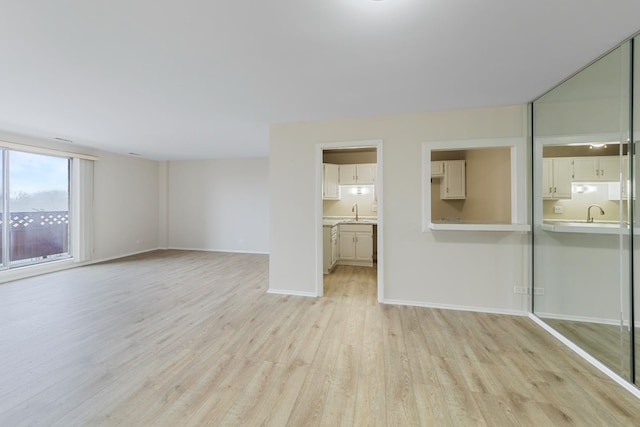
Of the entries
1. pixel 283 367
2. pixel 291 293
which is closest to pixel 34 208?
pixel 291 293

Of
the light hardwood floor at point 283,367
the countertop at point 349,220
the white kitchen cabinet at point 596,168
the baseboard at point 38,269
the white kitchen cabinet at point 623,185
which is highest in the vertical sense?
the white kitchen cabinet at point 596,168

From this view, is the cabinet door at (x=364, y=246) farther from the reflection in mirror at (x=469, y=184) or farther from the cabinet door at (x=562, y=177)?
the cabinet door at (x=562, y=177)

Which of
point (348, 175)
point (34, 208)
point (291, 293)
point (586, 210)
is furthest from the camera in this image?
point (348, 175)

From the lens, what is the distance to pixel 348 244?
555 cm

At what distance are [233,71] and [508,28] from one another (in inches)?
83.3

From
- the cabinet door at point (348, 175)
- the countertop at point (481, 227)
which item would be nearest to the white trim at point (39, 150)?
the cabinet door at point (348, 175)

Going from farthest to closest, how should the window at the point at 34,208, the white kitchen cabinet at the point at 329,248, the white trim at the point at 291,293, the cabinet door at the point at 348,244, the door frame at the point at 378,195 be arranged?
the cabinet door at the point at 348,244 → the white kitchen cabinet at the point at 329,248 → the window at the point at 34,208 → the white trim at the point at 291,293 → the door frame at the point at 378,195

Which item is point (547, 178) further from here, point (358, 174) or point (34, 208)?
point (34, 208)

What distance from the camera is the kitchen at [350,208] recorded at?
5.40 m

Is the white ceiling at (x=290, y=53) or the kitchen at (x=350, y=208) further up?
the white ceiling at (x=290, y=53)

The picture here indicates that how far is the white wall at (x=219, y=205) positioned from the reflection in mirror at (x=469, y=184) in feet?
13.7

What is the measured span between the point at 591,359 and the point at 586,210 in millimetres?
1242

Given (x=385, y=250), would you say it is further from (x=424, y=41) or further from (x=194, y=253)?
(x=194, y=253)

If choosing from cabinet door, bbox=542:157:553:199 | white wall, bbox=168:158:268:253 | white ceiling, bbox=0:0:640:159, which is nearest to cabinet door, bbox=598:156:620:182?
cabinet door, bbox=542:157:553:199
